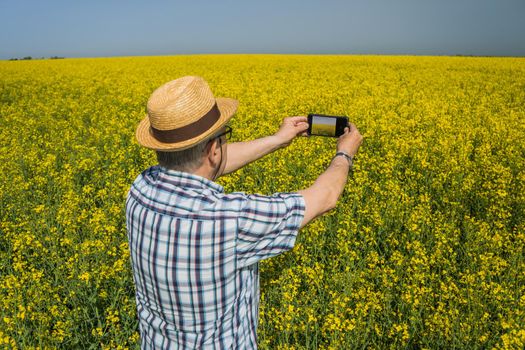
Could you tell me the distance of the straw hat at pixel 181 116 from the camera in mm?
1396

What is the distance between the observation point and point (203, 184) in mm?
1439

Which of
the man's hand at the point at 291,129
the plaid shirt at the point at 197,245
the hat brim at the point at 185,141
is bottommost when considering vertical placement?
the plaid shirt at the point at 197,245

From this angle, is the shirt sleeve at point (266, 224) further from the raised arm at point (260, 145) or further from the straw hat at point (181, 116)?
the raised arm at point (260, 145)

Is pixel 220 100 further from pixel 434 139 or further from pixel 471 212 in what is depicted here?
pixel 434 139

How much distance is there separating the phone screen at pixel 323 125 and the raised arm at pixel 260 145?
21cm

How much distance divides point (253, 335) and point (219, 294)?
44 cm

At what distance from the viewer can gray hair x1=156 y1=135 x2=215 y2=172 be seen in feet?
4.68

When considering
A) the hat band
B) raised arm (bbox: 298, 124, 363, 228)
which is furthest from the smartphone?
the hat band

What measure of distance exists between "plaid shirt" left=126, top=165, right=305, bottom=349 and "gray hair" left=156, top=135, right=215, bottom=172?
3 cm

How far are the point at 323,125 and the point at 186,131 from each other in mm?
1159

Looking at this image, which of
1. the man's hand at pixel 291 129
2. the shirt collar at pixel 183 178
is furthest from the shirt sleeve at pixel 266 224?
the man's hand at pixel 291 129

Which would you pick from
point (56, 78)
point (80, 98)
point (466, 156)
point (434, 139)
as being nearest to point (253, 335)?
point (466, 156)

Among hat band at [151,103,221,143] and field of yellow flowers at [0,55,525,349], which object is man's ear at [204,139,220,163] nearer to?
hat band at [151,103,221,143]

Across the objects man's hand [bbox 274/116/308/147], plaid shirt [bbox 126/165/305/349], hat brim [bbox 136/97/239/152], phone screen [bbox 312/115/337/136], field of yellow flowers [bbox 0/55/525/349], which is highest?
hat brim [bbox 136/97/239/152]
